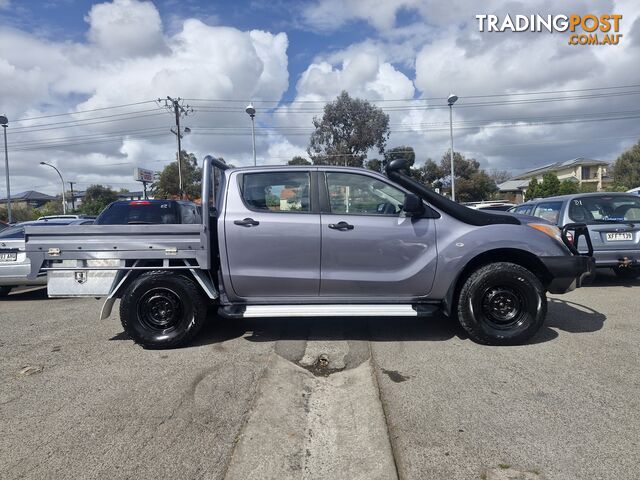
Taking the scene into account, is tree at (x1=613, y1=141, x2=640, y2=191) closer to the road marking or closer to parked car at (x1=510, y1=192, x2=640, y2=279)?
parked car at (x1=510, y1=192, x2=640, y2=279)

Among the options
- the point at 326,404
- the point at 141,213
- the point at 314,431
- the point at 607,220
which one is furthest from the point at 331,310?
the point at 607,220

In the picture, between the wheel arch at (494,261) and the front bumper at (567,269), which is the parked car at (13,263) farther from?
the front bumper at (567,269)

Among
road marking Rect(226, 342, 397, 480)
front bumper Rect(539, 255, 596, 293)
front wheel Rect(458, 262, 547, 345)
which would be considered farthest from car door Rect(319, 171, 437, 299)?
front bumper Rect(539, 255, 596, 293)

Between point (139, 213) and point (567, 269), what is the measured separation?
6.25 metres

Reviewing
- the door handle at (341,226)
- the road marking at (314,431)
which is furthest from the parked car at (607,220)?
the road marking at (314,431)

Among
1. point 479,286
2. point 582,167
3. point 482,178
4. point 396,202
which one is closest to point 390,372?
point 479,286

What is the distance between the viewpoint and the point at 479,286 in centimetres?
455

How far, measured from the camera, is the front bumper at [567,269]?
4.65 meters

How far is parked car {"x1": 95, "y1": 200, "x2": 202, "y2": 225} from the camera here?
7223mm

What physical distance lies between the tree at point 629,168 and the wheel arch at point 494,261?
49.5 m

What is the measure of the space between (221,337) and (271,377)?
Answer: 1430mm

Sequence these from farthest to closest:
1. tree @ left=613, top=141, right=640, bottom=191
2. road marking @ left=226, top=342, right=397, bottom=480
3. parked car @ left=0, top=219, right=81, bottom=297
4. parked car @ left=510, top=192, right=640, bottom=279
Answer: tree @ left=613, top=141, right=640, bottom=191, parked car @ left=0, top=219, right=81, bottom=297, parked car @ left=510, top=192, right=640, bottom=279, road marking @ left=226, top=342, right=397, bottom=480

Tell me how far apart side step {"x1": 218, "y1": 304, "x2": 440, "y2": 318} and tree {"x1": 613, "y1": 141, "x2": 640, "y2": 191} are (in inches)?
1994

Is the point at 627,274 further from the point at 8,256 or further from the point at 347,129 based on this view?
the point at 347,129
